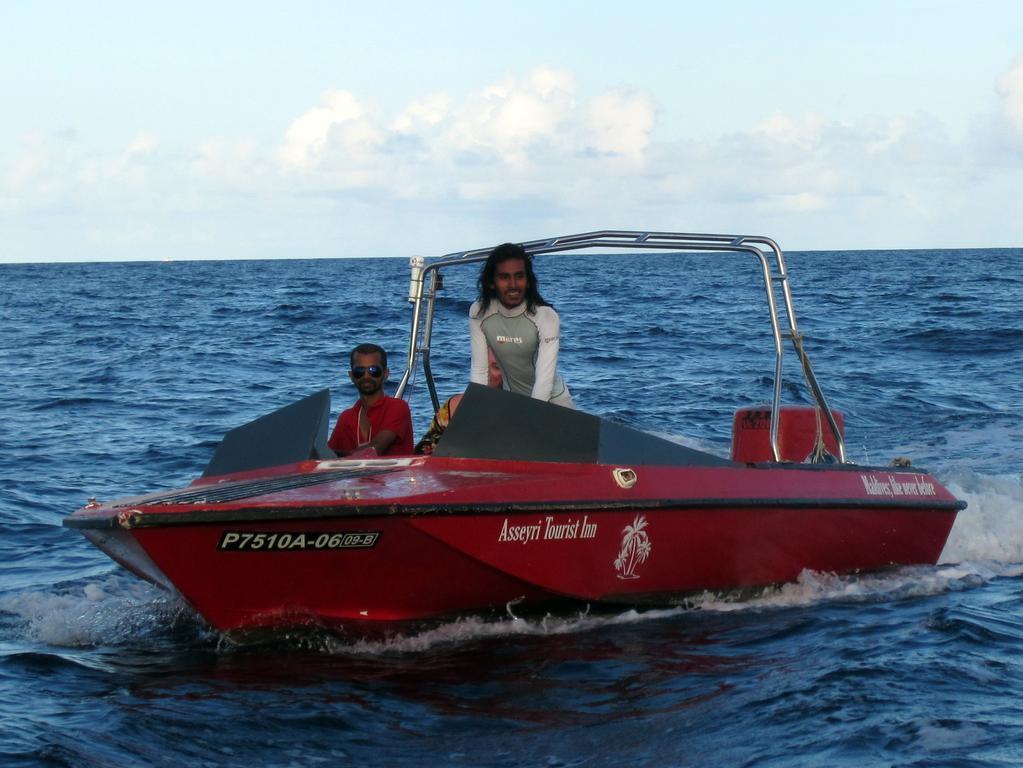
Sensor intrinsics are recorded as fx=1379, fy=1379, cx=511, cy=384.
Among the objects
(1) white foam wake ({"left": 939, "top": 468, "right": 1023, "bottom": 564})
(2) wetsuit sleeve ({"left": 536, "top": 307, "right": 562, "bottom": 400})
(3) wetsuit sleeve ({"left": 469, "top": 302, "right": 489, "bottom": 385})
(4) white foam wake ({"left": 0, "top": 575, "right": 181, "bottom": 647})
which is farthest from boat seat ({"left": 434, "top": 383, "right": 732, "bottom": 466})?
(1) white foam wake ({"left": 939, "top": 468, "right": 1023, "bottom": 564})

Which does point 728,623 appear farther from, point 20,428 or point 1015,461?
point 20,428

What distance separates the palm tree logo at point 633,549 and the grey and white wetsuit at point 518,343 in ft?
2.79

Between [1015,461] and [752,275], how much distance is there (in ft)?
114

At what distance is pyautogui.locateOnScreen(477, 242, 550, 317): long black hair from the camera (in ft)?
22.1

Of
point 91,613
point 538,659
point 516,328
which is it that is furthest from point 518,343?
point 91,613

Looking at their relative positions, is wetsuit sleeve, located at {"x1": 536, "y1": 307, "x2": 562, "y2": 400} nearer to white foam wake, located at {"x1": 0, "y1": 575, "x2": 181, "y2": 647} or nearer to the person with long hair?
the person with long hair

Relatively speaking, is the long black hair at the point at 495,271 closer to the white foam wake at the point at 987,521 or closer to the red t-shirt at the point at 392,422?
the red t-shirt at the point at 392,422

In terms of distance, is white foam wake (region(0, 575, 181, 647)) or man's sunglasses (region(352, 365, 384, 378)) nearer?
white foam wake (region(0, 575, 181, 647))

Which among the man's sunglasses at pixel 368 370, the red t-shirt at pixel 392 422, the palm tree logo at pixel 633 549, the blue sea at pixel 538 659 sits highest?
the man's sunglasses at pixel 368 370

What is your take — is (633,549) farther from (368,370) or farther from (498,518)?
(368,370)

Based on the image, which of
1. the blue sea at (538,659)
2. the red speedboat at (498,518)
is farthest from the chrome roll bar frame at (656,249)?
the blue sea at (538,659)

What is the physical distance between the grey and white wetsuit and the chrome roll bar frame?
514mm

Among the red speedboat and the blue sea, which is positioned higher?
the red speedboat

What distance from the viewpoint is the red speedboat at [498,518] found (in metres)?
5.50
